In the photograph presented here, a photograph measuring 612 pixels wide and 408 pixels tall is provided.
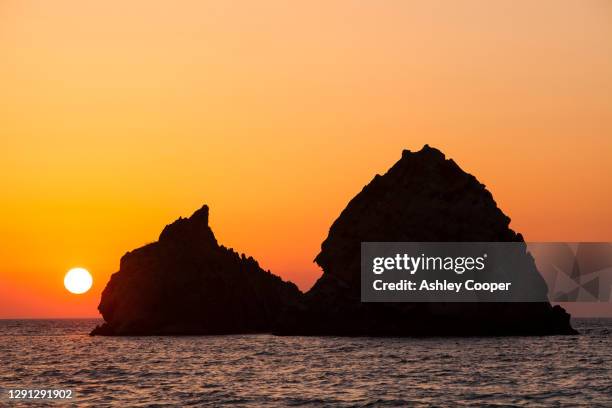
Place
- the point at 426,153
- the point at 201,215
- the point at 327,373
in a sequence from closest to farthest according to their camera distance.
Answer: the point at 327,373
the point at 426,153
the point at 201,215

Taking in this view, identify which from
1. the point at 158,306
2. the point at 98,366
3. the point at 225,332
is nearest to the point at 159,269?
the point at 158,306

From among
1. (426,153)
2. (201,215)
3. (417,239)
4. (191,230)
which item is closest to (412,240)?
(417,239)

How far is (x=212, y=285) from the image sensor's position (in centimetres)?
13325

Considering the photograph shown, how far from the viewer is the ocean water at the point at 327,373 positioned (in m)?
51.3

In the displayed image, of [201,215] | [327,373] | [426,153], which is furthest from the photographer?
[201,215]

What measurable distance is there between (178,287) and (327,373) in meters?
68.5

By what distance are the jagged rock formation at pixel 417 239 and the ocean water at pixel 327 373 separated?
10186 millimetres

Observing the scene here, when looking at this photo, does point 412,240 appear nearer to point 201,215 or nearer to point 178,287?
point 178,287

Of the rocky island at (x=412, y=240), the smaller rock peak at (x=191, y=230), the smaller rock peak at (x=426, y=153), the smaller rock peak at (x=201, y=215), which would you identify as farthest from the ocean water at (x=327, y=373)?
the smaller rock peak at (x=201, y=215)

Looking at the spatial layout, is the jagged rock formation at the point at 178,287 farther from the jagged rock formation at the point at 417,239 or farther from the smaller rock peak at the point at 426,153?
the smaller rock peak at the point at 426,153

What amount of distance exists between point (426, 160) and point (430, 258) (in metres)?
11.4

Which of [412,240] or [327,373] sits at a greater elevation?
[412,240]

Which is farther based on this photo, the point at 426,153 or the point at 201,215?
the point at 201,215

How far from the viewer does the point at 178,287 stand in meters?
131
